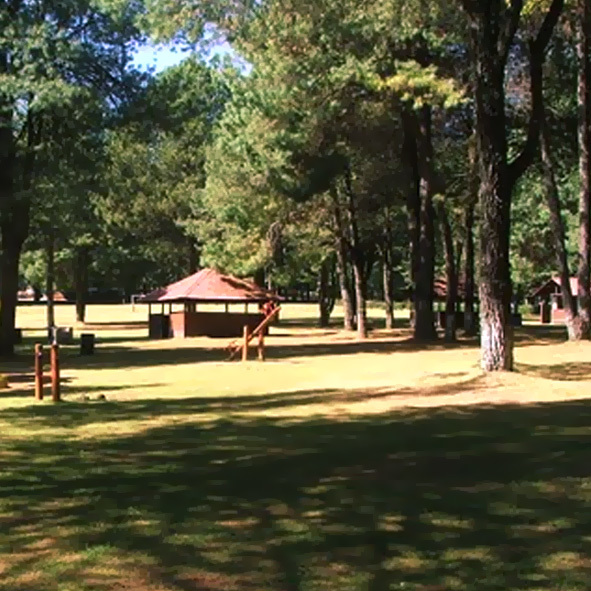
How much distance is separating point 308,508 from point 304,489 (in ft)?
2.35

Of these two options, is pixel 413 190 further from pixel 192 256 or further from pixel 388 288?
pixel 192 256

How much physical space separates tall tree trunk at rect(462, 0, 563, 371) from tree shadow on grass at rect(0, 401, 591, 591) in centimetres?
584

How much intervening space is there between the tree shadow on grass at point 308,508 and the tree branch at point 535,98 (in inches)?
275

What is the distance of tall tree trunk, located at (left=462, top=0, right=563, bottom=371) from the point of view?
54.5 feet

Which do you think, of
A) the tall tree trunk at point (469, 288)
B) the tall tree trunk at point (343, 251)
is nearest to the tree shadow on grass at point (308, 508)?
the tall tree trunk at point (343, 251)

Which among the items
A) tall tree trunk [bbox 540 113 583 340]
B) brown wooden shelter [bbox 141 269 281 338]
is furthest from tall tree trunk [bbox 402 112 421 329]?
brown wooden shelter [bbox 141 269 281 338]

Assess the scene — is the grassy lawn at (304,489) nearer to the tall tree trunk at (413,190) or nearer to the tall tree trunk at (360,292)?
the tall tree trunk at (413,190)

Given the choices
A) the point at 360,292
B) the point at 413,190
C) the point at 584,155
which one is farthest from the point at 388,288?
the point at 584,155

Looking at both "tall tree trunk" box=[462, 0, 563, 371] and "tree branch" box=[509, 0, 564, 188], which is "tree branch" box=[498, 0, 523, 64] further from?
"tree branch" box=[509, 0, 564, 188]

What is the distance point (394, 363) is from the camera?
23875 millimetres

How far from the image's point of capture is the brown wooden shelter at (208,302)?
4466 centimetres

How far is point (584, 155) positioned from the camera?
28.2 metres

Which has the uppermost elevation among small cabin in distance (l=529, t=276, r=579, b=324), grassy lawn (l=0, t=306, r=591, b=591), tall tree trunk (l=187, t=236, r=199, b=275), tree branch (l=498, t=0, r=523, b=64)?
tree branch (l=498, t=0, r=523, b=64)

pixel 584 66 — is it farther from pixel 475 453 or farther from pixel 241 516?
pixel 241 516
